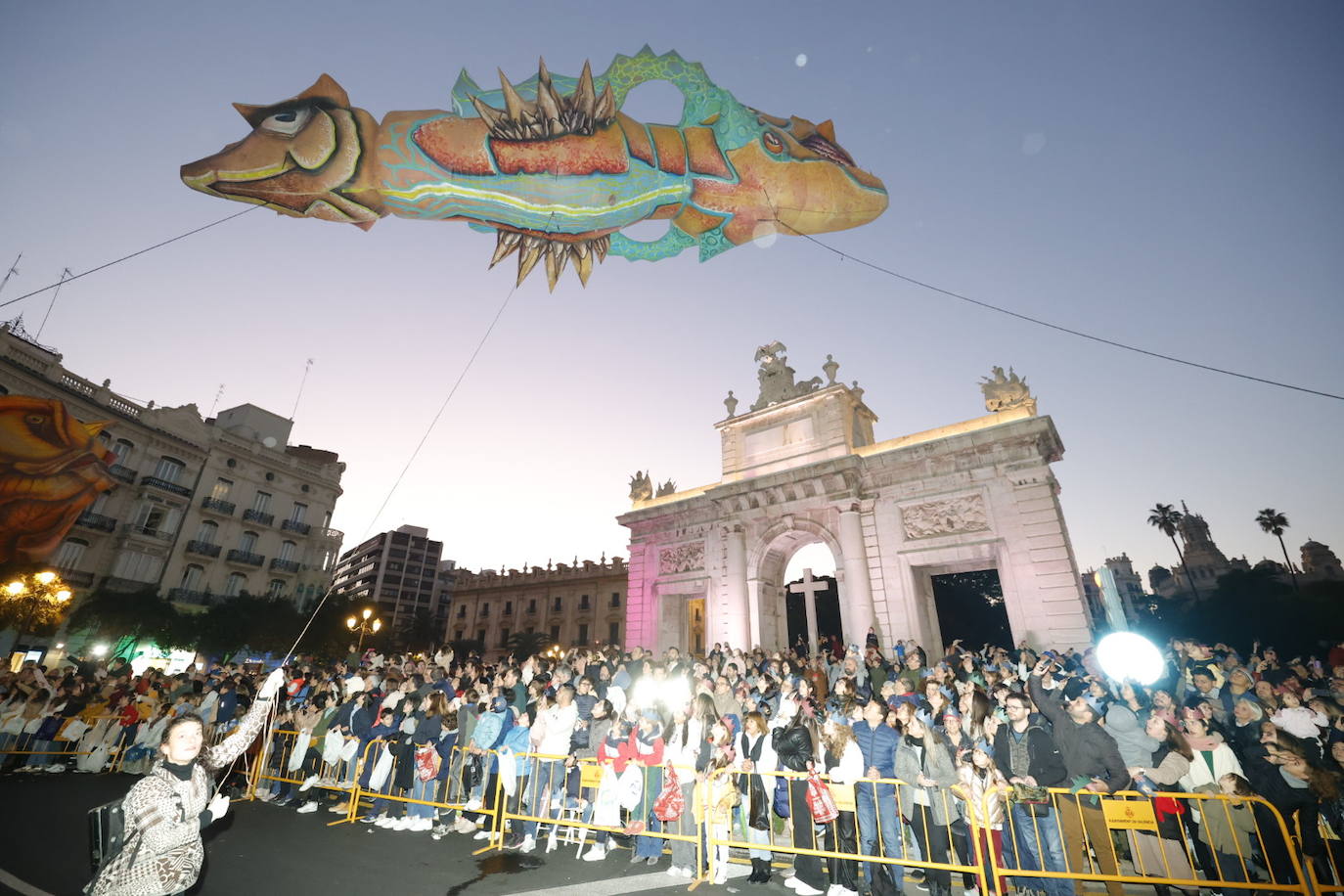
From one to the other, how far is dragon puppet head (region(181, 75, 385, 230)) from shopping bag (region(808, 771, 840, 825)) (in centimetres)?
1091

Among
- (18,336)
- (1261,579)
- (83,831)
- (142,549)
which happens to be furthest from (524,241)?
(1261,579)

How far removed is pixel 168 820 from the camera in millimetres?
3025

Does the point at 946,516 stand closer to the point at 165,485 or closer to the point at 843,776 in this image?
the point at 843,776

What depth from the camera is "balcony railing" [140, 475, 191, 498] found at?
30891mm

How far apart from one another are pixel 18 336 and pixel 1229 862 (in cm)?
4328

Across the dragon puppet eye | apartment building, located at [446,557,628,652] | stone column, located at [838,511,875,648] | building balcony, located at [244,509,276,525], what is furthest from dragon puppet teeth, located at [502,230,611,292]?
apartment building, located at [446,557,628,652]

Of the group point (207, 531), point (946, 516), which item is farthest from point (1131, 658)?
point (207, 531)

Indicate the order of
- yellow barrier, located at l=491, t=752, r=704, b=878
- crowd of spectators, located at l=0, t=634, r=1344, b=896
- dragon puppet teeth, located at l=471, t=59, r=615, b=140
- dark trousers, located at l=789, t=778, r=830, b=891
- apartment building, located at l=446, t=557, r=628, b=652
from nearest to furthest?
crowd of spectators, located at l=0, t=634, r=1344, b=896 < dark trousers, located at l=789, t=778, r=830, b=891 < yellow barrier, located at l=491, t=752, r=704, b=878 < dragon puppet teeth, located at l=471, t=59, r=615, b=140 < apartment building, located at l=446, t=557, r=628, b=652

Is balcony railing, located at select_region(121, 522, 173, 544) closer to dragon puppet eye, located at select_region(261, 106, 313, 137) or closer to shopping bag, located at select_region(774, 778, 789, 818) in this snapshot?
dragon puppet eye, located at select_region(261, 106, 313, 137)

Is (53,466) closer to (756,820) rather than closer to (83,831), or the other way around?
(83,831)

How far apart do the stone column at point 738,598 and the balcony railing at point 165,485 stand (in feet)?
109

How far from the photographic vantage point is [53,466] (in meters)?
22.5

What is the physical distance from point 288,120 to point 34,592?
2578 cm

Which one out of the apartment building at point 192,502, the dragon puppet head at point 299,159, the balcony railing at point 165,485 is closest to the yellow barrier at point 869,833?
the dragon puppet head at point 299,159
